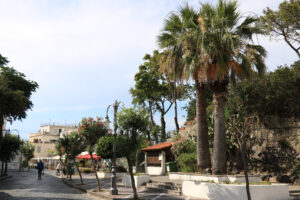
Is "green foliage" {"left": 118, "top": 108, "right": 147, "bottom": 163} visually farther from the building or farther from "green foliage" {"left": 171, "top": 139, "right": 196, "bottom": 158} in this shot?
the building

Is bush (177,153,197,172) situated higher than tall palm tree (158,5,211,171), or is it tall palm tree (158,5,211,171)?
tall palm tree (158,5,211,171)

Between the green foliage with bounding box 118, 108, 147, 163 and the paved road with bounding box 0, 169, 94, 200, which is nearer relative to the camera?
the green foliage with bounding box 118, 108, 147, 163

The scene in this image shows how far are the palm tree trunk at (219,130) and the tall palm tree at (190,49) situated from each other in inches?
43.0

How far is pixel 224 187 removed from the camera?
39.5 feet

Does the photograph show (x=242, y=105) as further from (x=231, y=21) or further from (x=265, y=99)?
(x=231, y=21)

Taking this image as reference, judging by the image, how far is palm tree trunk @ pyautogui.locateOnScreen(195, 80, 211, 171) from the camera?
15.9 metres

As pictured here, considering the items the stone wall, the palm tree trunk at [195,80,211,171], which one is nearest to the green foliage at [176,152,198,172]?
the palm tree trunk at [195,80,211,171]

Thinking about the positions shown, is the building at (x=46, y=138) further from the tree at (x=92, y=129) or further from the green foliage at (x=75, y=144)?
the tree at (x=92, y=129)

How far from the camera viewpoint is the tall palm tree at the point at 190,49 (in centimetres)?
1477

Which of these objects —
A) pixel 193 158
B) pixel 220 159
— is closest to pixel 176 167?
pixel 193 158

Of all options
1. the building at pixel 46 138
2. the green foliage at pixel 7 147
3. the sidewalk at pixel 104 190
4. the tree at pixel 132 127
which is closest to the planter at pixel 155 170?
the sidewalk at pixel 104 190

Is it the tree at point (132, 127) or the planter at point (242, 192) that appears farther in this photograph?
the tree at point (132, 127)

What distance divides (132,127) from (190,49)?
5.16 metres

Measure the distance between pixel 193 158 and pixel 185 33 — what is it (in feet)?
26.4
